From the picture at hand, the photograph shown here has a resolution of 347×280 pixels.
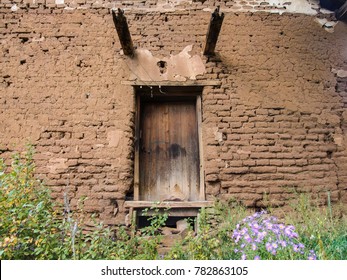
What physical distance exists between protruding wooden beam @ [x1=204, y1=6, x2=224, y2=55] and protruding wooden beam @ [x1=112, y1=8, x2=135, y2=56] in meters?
1.06

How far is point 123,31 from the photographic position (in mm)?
4199

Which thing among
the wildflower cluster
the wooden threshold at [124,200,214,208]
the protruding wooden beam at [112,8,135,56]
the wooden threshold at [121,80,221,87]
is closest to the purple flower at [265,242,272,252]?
the wildflower cluster

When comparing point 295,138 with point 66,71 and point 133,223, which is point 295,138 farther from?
point 66,71

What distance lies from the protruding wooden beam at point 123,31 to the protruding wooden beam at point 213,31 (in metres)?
1.06

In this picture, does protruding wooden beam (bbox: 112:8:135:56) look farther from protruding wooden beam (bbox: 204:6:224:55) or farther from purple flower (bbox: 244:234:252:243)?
purple flower (bbox: 244:234:252:243)

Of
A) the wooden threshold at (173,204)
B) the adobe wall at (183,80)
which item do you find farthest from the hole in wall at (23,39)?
the wooden threshold at (173,204)

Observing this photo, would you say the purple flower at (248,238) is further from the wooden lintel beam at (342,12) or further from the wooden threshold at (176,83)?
the wooden lintel beam at (342,12)

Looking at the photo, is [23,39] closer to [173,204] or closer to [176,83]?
[176,83]

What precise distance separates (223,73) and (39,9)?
2.88 meters

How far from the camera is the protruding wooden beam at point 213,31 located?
13.4 feet

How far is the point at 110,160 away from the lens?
4.21 metres

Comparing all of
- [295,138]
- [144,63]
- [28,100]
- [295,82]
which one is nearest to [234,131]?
[295,138]

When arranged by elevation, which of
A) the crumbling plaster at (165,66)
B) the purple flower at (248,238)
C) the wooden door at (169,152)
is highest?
the crumbling plaster at (165,66)

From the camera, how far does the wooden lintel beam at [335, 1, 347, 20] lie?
4738 millimetres
